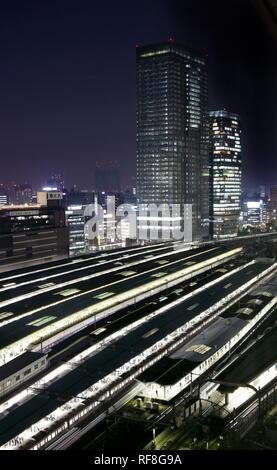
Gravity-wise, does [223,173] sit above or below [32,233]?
above

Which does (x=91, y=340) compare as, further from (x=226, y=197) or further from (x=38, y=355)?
(x=226, y=197)

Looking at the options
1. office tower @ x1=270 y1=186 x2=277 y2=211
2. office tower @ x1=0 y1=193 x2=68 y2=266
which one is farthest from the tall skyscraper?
office tower @ x1=270 y1=186 x2=277 y2=211

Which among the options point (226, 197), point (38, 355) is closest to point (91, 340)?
point (38, 355)

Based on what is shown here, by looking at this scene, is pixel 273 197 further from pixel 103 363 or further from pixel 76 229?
pixel 103 363

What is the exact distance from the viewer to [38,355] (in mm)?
5020

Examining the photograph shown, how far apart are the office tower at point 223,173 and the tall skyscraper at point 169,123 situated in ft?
6.23

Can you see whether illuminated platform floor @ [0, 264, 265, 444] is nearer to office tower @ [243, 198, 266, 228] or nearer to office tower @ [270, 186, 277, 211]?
office tower @ [243, 198, 266, 228]

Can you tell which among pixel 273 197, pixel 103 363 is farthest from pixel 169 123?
pixel 273 197

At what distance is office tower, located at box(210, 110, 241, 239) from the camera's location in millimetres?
22016

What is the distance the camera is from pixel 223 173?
2222cm

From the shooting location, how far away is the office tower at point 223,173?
2202 cm

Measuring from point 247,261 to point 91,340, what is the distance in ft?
20.7

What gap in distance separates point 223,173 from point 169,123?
449 centimetres

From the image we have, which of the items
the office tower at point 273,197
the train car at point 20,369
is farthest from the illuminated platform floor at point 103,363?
the office tower at point 273,197
